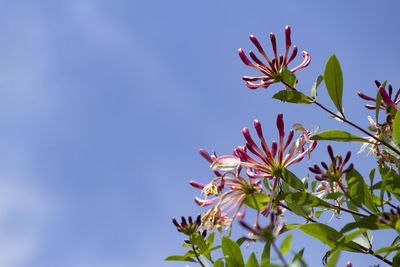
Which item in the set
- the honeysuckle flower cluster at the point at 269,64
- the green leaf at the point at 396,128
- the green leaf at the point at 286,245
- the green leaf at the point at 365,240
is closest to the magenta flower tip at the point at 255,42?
the honeysuckle flower cluster at the point at 269,64

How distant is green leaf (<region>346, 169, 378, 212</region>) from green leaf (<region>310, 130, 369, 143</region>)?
22 cm

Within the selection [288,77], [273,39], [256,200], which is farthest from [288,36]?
[256,200]

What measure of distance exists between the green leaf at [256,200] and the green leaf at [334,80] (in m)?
0.53

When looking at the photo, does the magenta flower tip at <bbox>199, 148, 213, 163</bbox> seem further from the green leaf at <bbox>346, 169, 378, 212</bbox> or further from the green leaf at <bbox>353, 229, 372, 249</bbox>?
the green leaf at <bbox>353, 229, 372, 249</bbox>

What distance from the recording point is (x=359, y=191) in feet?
6.13

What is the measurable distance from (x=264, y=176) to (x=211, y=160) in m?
0.26

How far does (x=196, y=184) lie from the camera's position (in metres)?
2.27

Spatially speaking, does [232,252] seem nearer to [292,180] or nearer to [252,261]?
[252,261]

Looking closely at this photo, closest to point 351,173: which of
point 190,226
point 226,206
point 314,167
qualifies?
point 314,167

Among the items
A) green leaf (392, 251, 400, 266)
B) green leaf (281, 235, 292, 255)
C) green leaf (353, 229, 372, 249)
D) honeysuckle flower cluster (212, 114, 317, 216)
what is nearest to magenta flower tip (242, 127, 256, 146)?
honeysuckle flower cluster (212, 114, 317, 216)

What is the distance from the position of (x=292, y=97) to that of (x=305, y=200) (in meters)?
0.51

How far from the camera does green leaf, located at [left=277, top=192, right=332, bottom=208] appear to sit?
6.68 ft

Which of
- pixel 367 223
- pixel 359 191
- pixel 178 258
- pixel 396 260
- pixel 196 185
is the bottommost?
pixel 396 260

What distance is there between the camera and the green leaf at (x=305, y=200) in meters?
2.04
